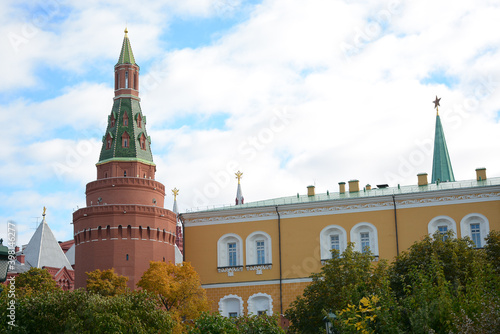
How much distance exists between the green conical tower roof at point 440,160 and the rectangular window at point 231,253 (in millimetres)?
32499

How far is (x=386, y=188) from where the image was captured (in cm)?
4688

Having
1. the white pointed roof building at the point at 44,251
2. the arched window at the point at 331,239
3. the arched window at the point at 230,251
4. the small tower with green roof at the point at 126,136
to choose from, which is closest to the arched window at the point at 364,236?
the arched window at the point at 331,239

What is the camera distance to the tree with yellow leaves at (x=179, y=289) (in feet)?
133

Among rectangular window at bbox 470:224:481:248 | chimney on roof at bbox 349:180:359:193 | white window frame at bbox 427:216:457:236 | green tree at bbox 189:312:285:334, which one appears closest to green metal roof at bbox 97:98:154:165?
chimney on roof at bbox 349:180:359:193

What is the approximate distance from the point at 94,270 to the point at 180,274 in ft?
36.8

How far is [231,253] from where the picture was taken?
151 feet

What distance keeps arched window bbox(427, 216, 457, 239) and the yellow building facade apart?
58 millimetres

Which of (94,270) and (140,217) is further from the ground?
(140,217)

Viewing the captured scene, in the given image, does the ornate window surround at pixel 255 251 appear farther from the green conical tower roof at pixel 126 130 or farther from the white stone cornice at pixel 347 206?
the green conical tower roof at pixel 126 130

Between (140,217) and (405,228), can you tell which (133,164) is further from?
(405,228)

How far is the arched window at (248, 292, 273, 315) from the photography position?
4419 cm

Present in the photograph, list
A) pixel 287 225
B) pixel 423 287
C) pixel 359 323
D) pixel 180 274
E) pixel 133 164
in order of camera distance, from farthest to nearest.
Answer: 1. pixel 133 164
2. pixel 287 225
3. pixel 180 274
4. pixel 423 287
5. pixel 359 323

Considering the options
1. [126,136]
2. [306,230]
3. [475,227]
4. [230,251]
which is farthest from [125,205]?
[475,227]

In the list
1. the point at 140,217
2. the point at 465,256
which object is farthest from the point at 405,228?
the point at 140,217
